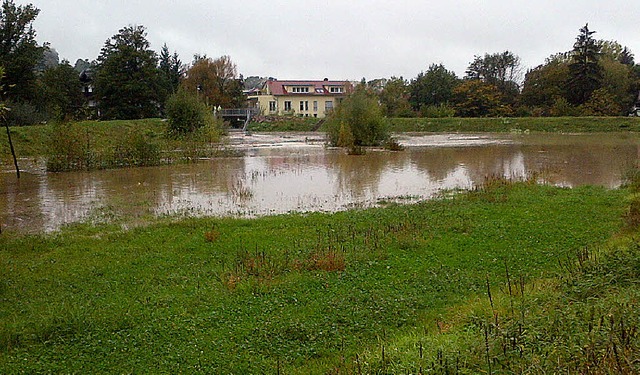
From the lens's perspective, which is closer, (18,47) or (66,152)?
(66,152)

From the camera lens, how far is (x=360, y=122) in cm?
3919

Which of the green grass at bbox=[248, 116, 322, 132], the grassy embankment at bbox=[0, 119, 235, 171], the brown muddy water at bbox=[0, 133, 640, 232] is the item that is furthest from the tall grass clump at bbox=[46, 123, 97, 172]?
the green grass at bbox=[248, 116, 322, 132]

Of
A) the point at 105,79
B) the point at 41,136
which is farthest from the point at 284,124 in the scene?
the point at 41,136

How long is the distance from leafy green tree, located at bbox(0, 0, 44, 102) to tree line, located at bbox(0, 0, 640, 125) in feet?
0.25

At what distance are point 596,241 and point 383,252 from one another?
3.76 m

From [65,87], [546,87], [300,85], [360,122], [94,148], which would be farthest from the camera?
[300,85]

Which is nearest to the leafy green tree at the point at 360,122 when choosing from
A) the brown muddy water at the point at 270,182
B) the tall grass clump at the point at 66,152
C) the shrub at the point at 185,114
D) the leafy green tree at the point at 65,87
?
the brown muddy water at the point at 270,182

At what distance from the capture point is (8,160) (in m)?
31.1

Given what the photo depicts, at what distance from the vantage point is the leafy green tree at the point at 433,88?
81375 mm

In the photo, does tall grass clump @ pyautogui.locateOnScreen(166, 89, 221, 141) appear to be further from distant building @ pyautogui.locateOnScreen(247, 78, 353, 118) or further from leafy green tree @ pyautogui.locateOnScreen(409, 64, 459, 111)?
distant building @ pyautogui.locateOnScreen(247, 78, 353, 118)

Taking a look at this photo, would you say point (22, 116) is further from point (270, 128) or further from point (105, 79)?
point (270, 128)

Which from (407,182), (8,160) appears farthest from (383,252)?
(8,160)

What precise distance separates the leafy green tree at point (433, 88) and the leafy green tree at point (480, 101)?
322 centimetres

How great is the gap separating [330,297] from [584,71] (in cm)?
7092
